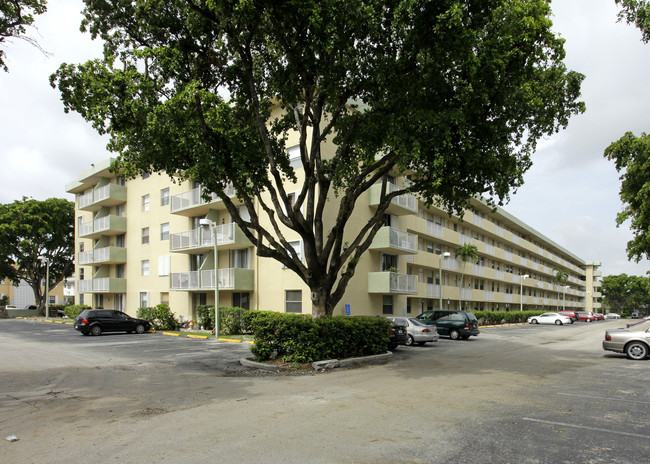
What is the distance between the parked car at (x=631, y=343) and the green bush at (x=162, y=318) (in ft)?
79.5

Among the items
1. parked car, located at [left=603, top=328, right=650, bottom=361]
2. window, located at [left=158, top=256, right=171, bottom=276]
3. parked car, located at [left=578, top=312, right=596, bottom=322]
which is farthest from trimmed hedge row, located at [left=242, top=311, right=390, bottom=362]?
parked car, located at [left=578, top=312, right=596, bottom=322]

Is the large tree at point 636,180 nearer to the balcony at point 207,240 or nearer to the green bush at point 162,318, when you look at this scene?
the balcony at point 207,240

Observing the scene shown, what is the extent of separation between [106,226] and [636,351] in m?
36.1

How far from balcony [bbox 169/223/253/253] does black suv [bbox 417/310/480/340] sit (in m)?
11.7

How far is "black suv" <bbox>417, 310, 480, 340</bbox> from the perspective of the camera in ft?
82.2

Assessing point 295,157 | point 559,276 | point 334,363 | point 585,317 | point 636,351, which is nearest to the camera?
point 334,363

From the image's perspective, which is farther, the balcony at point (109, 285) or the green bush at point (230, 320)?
the balcony at point (109, 285)

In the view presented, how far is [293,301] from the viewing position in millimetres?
23766

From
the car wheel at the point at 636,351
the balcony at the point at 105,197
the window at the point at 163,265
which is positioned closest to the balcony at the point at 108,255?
the balcony at the point at 105,197

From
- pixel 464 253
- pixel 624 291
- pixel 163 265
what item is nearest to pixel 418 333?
pixel 464 253

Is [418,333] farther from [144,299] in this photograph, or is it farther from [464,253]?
[144,299]

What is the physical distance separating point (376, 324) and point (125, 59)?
466 inches

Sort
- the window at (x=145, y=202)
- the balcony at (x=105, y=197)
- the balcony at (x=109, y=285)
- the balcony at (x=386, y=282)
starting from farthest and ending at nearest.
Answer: the balcony at (x=105, y=197)
the balcony at (x=109, y=285)
the window at (x=145, y=202)
the balcony at (x=386, y=282)

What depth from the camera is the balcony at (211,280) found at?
25047 millimetres
